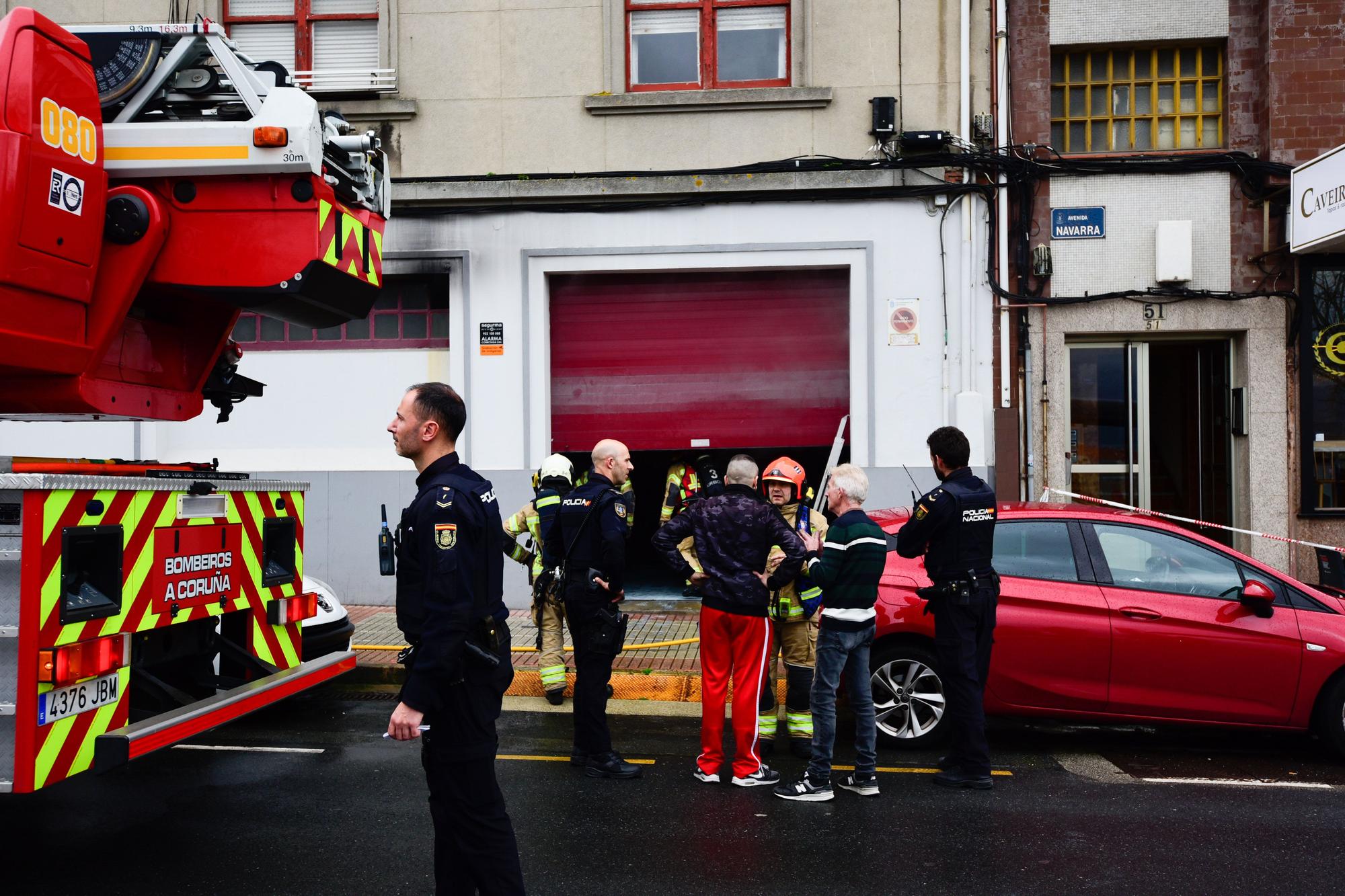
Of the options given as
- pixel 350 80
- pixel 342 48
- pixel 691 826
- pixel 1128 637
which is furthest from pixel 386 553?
pixel 342 48

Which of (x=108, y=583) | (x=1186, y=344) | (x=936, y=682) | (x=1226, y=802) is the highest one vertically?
(x=1186, y=344)

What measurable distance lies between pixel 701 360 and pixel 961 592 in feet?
19.7

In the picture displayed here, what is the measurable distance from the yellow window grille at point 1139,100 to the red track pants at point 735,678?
762 cm

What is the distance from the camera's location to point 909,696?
6621 millimetres

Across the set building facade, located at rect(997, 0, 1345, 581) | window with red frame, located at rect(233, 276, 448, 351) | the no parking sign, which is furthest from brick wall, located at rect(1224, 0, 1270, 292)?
window with red frame, located at rect(233, 276, 448, 351)

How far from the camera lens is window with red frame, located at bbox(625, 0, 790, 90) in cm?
1138

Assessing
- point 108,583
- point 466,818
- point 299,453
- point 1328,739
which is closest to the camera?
point 466,818

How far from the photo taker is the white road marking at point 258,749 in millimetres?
6492

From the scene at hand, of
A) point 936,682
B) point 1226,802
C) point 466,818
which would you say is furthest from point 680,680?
point 466,818

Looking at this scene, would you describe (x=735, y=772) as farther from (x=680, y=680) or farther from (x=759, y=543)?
(x=680, y=680)

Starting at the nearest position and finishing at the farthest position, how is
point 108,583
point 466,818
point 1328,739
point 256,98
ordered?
point 466,818
point 108,583
point 256,98
point 1328,739

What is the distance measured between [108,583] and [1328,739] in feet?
21.2

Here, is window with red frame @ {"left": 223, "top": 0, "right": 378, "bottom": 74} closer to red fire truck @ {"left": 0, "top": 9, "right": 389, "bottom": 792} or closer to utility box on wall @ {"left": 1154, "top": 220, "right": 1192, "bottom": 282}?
red fire truck @ {"left": 0, "top": 9, "right": 389, "bottom": 792}

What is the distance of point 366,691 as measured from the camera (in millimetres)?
8234
